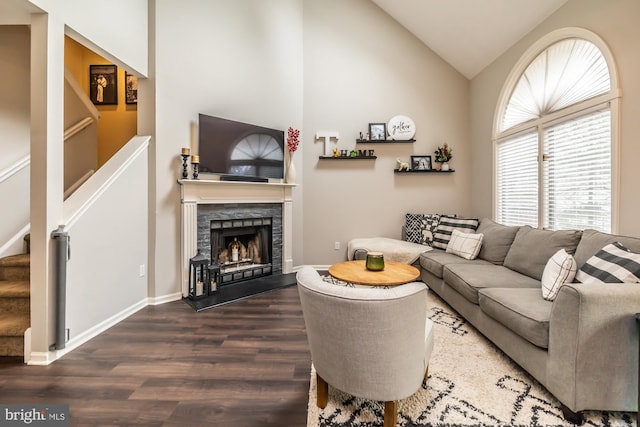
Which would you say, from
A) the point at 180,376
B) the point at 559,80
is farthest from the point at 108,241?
the point at 559,80

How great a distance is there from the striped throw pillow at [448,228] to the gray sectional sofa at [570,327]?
124cm

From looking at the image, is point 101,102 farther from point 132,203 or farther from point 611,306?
point 611,306

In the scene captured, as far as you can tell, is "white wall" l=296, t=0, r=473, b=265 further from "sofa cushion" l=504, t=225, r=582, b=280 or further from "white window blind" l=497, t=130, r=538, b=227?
"sofa cushion" l=504, t=225, r=582, b=280

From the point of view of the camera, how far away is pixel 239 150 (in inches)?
146

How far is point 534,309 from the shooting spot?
178 cm

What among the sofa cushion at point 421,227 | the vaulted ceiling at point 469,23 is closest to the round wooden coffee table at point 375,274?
the sofa cushion at point 421,227

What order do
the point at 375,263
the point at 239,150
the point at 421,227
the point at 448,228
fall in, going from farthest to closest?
1. the point at 421,227
2. the point at 448,228
3. the point at 239,150
4. the point at 375,263

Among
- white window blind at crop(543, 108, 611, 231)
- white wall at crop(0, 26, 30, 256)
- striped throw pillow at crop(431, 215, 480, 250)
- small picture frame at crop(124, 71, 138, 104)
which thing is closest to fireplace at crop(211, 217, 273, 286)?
white wall at crop(0, 26, 30, 256)

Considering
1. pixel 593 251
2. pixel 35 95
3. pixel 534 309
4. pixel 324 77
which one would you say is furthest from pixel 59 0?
pixel 593 251

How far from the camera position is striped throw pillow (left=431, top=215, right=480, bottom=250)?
380cm

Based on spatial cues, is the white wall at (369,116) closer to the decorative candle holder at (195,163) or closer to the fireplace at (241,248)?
the fireplace at (241,248)

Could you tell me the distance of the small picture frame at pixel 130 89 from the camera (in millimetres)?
4027

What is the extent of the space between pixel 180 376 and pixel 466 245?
3.13 meters

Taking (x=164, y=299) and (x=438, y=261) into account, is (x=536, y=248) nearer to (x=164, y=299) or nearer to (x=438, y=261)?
(x=438, y=261)
